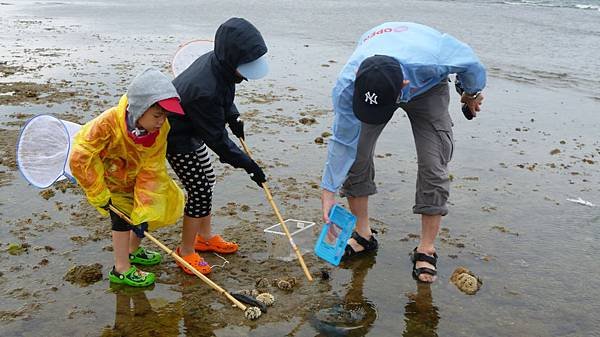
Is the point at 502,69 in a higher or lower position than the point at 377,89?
lower

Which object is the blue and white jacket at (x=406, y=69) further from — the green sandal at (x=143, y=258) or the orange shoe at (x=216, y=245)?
the green sandal at (x=143, y=258)

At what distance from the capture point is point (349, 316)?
11.7 feet

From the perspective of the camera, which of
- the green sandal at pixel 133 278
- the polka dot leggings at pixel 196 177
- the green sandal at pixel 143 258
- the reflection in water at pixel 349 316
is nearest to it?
the reflection in water at pixel 349 316

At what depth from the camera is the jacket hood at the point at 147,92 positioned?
11.0 ft

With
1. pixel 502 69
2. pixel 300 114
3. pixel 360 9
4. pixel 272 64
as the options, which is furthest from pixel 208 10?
pixel 300 114

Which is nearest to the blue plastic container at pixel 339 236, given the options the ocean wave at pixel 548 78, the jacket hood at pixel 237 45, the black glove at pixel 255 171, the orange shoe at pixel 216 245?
the black glove at pixel 255 171

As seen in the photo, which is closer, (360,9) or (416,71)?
(416,71)

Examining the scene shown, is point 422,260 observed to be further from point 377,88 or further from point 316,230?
point 377,88

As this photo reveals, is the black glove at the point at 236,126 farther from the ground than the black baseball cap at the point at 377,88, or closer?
closer

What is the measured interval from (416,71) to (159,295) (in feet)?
7.10

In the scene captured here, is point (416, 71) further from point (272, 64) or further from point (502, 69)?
point (502, 69)

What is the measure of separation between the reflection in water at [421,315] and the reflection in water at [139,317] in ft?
4.54

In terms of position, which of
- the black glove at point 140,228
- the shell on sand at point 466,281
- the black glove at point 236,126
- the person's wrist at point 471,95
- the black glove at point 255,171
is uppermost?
the person's wrist at point 471,95

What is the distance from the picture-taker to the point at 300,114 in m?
8.30
